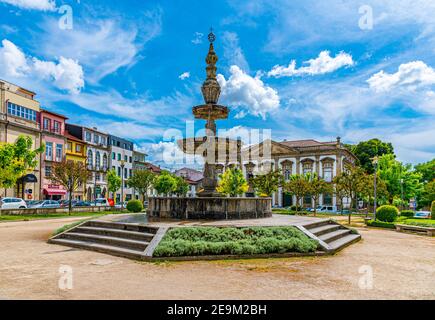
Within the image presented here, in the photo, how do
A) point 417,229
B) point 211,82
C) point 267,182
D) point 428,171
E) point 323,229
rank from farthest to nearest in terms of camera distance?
1. point 428,171
2. point 267,182
3. point 417,229
4. point 211,82
5. point 323,229

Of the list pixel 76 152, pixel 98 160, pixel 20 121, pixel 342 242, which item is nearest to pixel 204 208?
pixel 342 242

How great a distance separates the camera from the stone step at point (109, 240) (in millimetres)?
10554

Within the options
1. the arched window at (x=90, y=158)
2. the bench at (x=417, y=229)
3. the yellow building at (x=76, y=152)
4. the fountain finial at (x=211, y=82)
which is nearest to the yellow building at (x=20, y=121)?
the yellow building at (x=76, y=152)

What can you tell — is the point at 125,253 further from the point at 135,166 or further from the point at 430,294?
the point at 135,166

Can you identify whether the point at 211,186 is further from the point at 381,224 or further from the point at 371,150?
the point at 371,150

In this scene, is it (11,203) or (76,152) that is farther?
(76,152)

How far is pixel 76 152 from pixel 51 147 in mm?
7231

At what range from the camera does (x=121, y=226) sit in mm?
12344

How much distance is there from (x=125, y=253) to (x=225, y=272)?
3479mm

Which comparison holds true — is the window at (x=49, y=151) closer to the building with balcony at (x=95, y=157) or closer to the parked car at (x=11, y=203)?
the building with balcony at (x=95, y=157)

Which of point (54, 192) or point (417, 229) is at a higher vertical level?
point (54, 192)

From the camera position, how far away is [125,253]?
10102 mm
